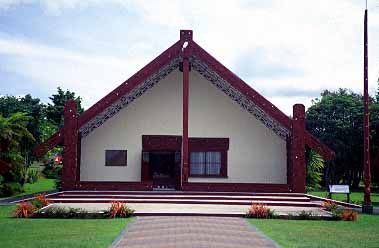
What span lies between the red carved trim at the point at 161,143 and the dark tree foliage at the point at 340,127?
652 inches

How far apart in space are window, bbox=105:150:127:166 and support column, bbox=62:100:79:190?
196cm

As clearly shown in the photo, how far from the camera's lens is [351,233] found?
11.6 m

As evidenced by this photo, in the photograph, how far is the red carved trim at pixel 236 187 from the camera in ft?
63.9

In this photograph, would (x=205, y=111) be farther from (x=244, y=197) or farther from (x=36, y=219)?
(x=36, y=219)

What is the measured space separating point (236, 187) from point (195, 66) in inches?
223

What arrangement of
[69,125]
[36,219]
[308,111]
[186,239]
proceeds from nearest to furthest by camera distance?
1. [186,239]
2. [36,219]
3. [69,125]
4. [308,111]

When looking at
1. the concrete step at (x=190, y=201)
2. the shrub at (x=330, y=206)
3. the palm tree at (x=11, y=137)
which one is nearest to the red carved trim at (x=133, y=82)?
the concrete step at (x=190, y=201)

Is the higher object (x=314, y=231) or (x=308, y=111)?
(x=308, y=111)

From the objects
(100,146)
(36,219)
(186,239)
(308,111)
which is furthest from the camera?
(308,111)

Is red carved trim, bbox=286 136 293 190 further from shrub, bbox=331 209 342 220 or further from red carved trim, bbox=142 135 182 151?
shrub, bbox=331 209 342 220

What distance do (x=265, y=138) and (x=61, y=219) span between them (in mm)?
10986

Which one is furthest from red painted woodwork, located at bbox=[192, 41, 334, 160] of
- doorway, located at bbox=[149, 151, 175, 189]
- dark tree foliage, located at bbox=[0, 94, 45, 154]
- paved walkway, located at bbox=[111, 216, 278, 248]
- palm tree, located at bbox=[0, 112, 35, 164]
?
dark tree foliage, located at bbox=[0, 94, 45, 154]

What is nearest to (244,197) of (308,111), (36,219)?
(36,219)

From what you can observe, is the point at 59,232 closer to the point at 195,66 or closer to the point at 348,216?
the point at 348,216
